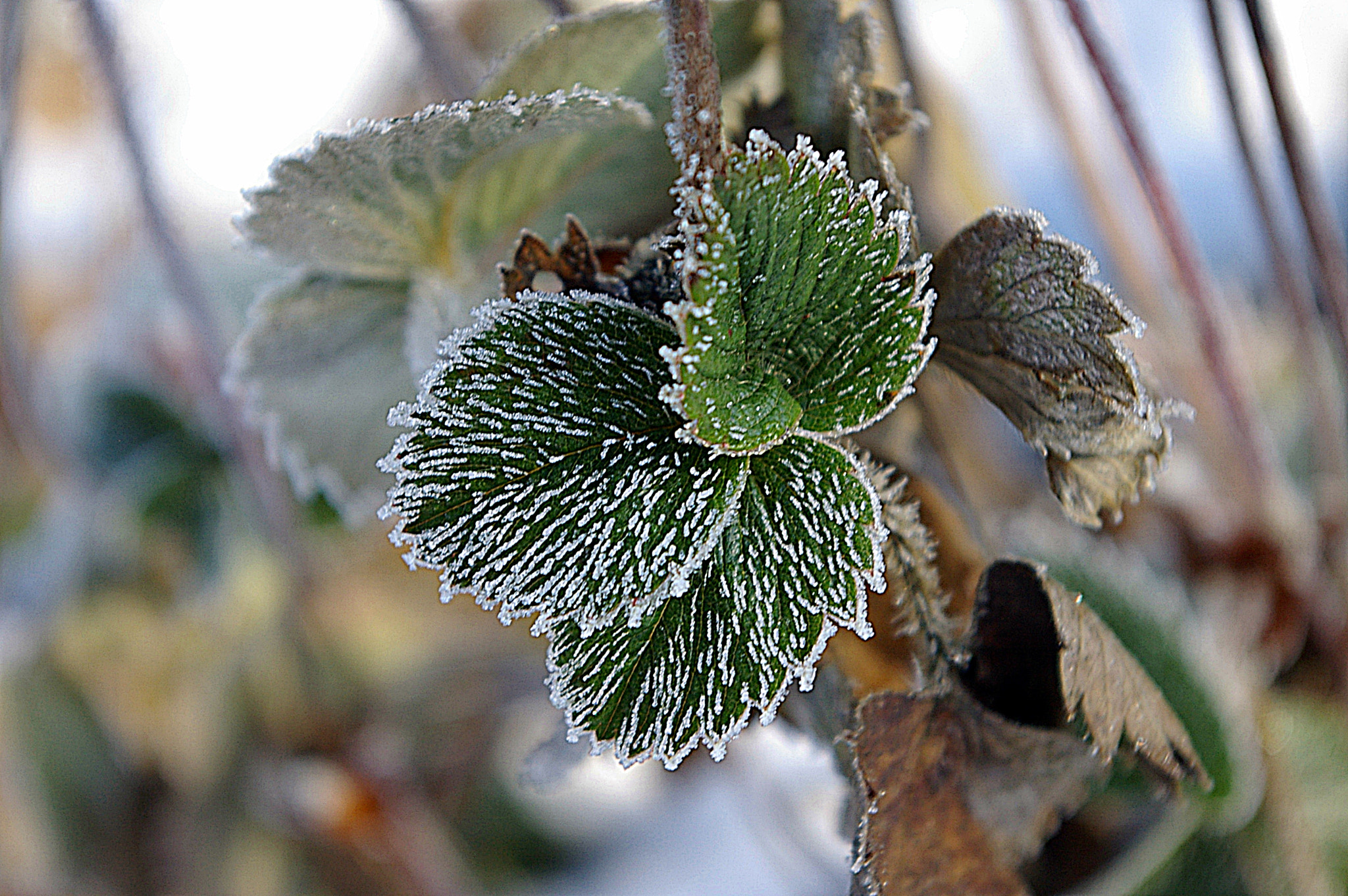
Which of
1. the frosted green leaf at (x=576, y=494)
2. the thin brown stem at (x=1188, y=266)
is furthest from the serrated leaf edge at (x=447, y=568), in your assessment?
the thin brown stem at (x=1188, y=266)

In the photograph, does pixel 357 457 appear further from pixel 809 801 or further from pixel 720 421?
pixel 809 801

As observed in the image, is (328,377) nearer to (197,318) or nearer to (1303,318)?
(197,318)

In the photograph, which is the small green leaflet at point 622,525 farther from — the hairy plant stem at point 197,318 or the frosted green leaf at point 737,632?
the hairy plant stem at point 197,318

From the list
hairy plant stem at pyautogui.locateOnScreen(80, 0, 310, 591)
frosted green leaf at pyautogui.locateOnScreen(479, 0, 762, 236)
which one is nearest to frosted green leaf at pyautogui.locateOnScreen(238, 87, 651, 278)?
frosted green leaf at pyautogui.locateOnScreen(479, 0, 762, 236)

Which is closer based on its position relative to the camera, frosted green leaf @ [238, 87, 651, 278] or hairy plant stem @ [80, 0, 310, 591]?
frosted green leaf @ [238, 87, 651, 278]

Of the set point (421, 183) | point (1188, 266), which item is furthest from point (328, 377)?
point (1188, 266)

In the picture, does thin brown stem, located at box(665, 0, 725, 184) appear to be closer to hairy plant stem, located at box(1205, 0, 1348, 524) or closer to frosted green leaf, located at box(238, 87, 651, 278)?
frosted green leaf, located at box(238, 87, 651, 278)

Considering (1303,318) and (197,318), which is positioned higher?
(197,318)

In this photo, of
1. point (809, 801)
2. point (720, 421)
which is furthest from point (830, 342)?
point (809, 801)
